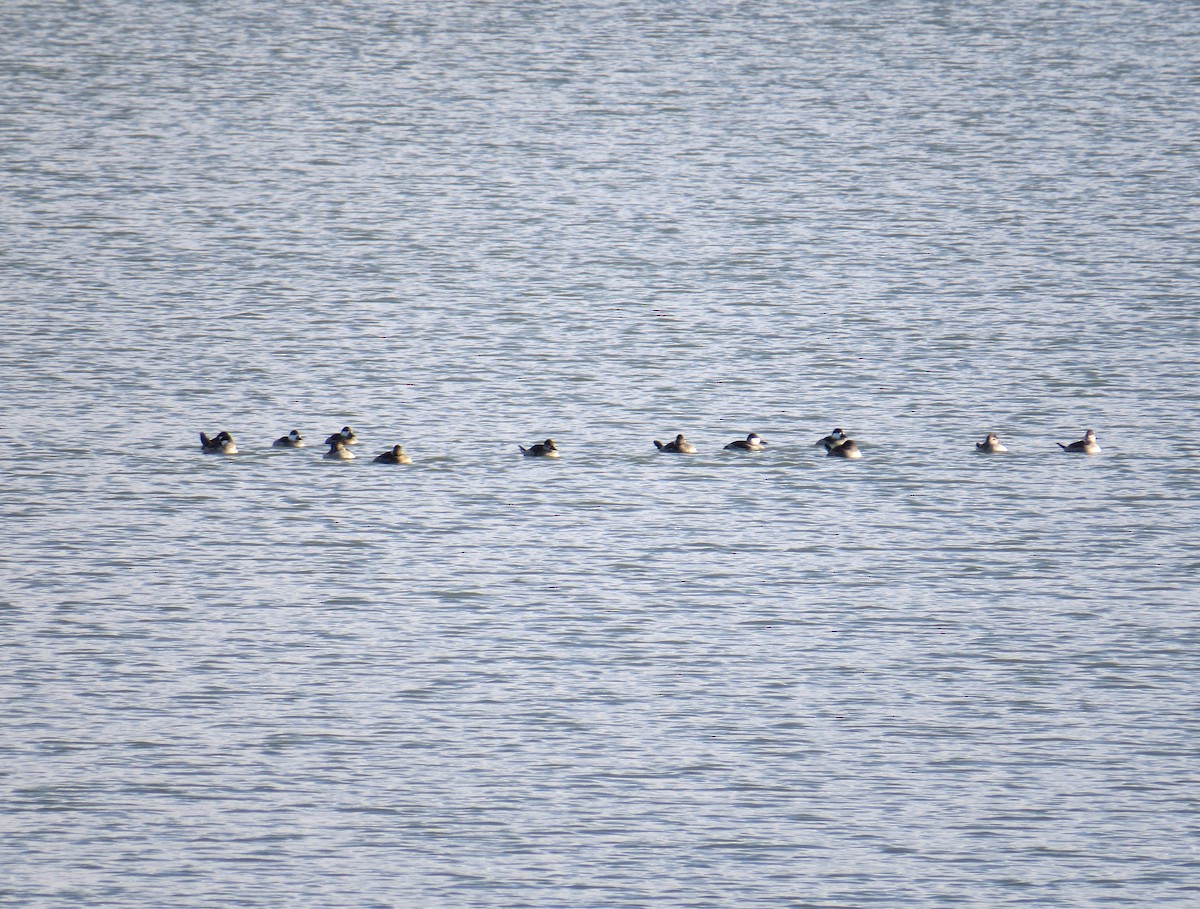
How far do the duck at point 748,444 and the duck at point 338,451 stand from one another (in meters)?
5.65

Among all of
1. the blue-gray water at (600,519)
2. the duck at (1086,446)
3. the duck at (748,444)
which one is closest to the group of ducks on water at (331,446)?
the blue-gray water at (600,519)

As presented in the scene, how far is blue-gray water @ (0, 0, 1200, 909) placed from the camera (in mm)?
17219

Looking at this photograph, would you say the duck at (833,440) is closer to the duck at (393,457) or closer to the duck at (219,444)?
the duck at (393,457)

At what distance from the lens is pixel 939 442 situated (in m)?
32.0

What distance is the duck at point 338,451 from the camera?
3073cm

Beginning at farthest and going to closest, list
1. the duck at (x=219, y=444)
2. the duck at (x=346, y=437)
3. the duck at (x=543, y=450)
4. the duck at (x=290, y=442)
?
the duck at (x=543, y=450) < the duck at (x=290, y=442) < the duck at (x=346, y=437) < the duck at (x=219, y=444)

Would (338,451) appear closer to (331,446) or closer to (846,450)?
(331,446)

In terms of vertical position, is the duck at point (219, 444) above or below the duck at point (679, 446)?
above

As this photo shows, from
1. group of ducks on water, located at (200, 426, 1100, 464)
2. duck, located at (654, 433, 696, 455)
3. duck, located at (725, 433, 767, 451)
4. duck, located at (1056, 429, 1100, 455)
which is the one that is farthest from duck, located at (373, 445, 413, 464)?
duck, located at (1056, 429, 1100, 455)

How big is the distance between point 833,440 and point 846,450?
40 cm

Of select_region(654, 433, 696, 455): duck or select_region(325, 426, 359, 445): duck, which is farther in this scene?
select_region(654, 433, 696, 455): duck

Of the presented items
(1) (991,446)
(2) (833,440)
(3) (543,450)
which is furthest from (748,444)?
(1) (991,446)

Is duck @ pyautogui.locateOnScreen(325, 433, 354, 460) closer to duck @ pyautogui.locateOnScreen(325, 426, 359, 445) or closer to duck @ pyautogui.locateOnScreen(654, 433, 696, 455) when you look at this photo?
duck @ pyautogui.locateOnScreen(325, 426, 359, 445)

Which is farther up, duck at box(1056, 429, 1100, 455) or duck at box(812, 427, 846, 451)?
duck at box(812, 427, 846, 451)
